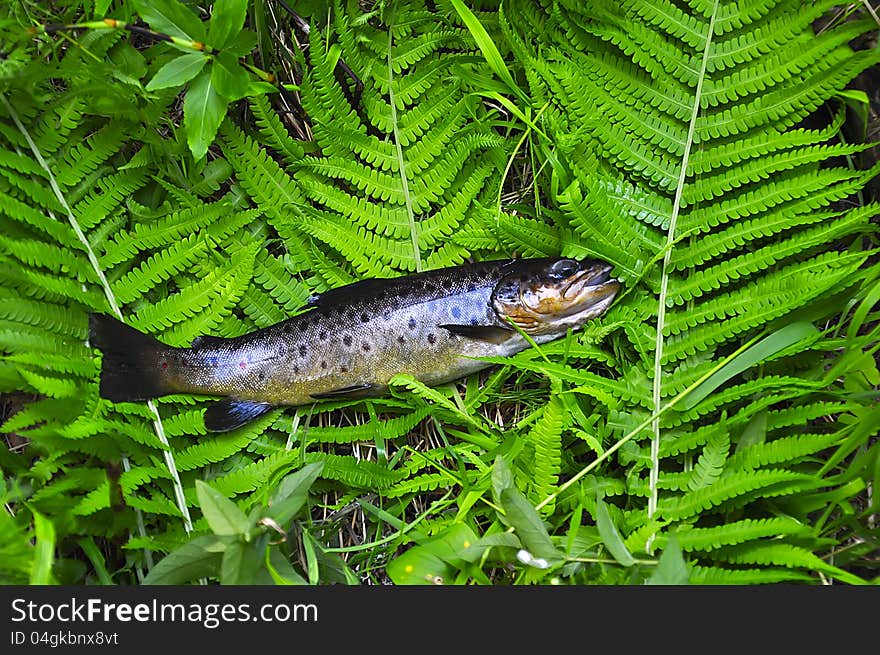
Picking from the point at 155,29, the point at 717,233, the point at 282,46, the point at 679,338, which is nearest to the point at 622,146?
the point at 717,233

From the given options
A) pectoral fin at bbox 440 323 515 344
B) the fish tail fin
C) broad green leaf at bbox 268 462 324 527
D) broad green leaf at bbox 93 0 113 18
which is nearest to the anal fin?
the fish tail fin

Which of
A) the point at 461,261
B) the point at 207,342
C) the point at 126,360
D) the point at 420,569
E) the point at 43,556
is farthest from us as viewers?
the point at 461,261

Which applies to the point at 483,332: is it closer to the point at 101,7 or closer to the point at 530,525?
the point at 530,525

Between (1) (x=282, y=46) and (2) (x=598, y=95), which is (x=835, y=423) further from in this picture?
(1) (x=282, y=46)

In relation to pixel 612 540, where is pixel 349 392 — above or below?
above

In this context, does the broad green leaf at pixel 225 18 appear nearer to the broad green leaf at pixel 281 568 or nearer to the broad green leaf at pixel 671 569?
the broad green leaf at pixel 281 568

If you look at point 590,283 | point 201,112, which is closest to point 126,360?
point 201,112
